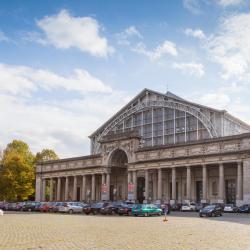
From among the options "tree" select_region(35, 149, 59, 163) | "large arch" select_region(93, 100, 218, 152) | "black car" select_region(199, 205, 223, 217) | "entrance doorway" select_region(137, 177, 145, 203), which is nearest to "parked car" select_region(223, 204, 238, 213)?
"black car" select_region(199, 205, 223, 217)

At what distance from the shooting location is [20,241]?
18.2 m

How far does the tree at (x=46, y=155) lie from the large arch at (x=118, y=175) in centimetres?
2476

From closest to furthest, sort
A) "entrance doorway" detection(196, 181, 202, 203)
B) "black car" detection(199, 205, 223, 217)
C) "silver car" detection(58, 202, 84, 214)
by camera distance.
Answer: "black car" detection(199, 205, 223, 217)
"silver car" detection(58, 202, 84, 214)
"entrance doorway" detection(196, 181, 202, 203)

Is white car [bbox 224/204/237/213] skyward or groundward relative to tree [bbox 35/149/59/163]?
groundward

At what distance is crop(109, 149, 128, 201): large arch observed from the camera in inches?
3191

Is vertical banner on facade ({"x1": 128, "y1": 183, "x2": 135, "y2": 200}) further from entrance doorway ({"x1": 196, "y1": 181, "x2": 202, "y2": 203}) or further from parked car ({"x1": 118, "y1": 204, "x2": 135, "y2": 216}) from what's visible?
parked car ({"x1": 118, "y1": 204, "x2": 135, "y2": 216})

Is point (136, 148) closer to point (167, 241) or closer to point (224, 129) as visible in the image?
point (224, 129)

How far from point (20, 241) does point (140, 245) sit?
530 centimetres

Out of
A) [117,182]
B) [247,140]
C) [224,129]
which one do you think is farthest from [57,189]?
[247,140]

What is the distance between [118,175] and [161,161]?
1676 centimetres

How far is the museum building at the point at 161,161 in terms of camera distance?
205ft

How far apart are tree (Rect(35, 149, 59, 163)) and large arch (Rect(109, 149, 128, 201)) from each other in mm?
24758

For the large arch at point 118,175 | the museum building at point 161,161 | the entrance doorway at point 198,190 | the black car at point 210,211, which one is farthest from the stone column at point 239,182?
the large arch at point 118,175

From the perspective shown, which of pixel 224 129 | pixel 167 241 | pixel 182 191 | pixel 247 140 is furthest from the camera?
pixel 224 129
